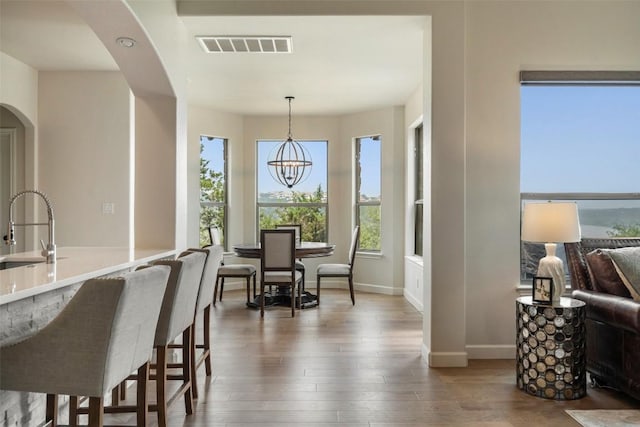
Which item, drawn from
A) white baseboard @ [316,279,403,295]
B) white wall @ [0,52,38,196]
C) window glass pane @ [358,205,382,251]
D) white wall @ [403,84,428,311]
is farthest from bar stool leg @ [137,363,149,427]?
window glass pane @ [358,205,382,251]

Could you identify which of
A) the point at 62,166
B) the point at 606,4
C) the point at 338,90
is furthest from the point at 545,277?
the point at 62,166

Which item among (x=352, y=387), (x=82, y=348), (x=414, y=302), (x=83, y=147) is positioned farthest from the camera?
(x=414, y=302)

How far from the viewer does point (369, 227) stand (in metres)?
7.18

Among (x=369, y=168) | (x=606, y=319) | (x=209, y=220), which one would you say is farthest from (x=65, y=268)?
(x=369, y=168)

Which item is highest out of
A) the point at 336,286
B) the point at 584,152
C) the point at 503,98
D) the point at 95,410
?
the point at 503,98

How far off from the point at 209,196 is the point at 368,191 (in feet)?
Result: 8.10

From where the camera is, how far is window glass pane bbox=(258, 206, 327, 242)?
7516 mm

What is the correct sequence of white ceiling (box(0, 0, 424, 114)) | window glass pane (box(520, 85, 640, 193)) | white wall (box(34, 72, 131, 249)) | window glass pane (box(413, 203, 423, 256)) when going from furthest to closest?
window glass pane (box(413, 203, 423, 256)) → white wall (box(34, 72, 131, 249)) → window glass pane (box(520, 85, 640, 193)) → white ceiling (box(0, 0, 424, 114))

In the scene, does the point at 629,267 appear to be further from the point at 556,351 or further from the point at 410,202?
the point at 410,202

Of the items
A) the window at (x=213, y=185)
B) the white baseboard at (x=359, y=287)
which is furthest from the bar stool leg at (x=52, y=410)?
the white baseboard at (x=359, y=287)

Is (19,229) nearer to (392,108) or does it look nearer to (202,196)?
(202,196)

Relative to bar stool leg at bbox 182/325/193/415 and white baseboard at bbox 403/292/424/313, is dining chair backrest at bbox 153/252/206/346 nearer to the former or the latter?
bar stool leg at bbox 182/325/193/415

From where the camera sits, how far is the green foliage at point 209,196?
7.01 meters

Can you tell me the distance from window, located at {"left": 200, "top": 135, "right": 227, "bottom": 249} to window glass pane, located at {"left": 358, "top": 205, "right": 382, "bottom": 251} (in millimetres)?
2168
